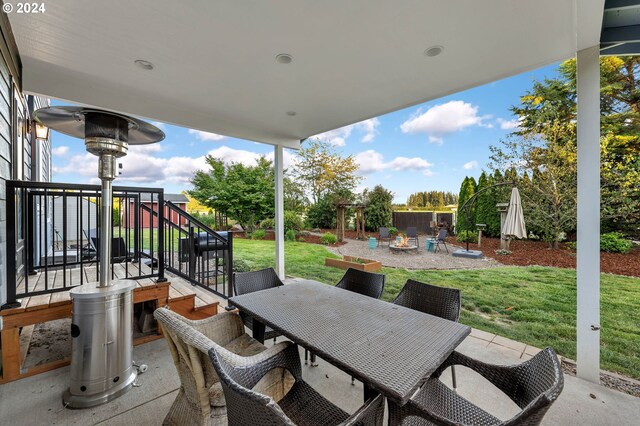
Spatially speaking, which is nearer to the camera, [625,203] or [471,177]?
[625,203]

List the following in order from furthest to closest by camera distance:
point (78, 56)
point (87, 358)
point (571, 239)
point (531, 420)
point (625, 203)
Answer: point (571, 239) < point (625, 203) < point (78, 56) < point (87, 358) < point (531, 420)

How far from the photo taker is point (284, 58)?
2.45m

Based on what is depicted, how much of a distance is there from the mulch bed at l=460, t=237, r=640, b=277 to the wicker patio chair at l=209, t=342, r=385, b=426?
6.06 metres

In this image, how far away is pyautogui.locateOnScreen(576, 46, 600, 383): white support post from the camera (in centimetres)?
222

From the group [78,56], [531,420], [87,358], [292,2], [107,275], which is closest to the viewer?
[531,420]

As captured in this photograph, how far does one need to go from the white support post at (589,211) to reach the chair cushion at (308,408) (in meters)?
2.37

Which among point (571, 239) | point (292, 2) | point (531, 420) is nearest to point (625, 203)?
point (571, 239)

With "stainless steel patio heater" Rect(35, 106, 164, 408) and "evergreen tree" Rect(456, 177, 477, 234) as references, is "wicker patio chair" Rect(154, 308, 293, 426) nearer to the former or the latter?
"stainless steel patio heater" Rect(35, 106, 164, 408)

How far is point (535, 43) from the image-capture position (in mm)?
2184

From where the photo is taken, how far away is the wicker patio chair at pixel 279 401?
965 mm

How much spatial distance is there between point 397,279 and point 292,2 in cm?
489

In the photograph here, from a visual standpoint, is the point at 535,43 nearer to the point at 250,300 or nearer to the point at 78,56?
the point at 250,300

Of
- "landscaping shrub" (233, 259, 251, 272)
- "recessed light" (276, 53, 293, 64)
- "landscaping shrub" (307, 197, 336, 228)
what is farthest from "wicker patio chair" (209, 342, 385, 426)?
"landscaping shrub" (307, 197, 336, 228)

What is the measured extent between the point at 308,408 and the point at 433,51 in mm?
2831
